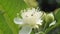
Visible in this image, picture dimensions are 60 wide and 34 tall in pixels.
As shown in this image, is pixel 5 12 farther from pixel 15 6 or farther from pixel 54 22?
pixel 54 22

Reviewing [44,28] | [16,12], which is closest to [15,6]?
[16,12]

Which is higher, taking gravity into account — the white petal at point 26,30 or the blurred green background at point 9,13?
the blurred green background at point 9,13

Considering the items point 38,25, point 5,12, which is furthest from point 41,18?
point 5,12

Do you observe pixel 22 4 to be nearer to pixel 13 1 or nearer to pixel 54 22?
pixel 13 1

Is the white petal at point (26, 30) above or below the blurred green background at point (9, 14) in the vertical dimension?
below

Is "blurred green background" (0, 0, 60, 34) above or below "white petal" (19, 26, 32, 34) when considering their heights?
above

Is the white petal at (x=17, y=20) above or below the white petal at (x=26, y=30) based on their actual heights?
above
